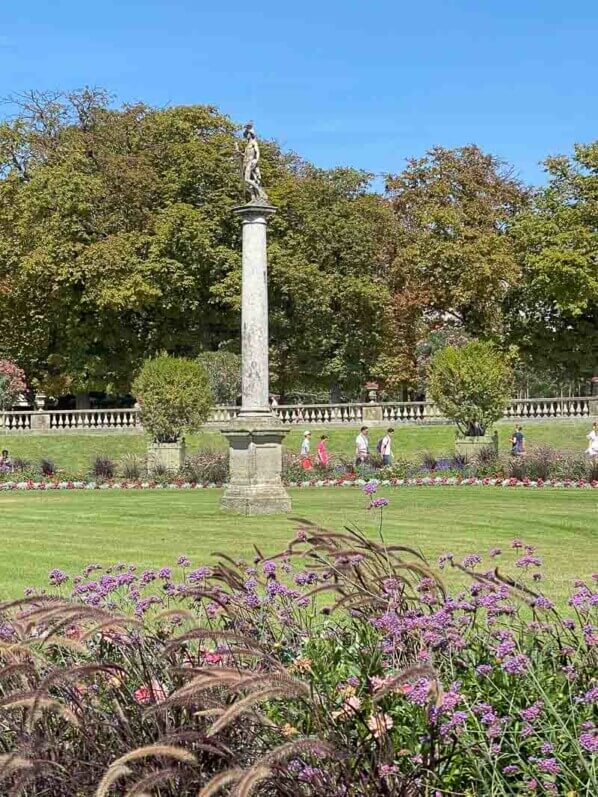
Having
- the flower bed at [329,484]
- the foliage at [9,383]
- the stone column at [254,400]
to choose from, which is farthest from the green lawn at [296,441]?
the stone column at [254,400]

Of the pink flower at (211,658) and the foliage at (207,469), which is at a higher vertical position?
the foliage at (207,469)

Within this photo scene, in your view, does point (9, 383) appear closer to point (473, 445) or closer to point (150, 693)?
point (473, 445)

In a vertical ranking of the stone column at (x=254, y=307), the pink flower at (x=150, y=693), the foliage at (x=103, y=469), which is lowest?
the pink flower at (x=150, y=693)

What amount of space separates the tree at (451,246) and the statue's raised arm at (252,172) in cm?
3032

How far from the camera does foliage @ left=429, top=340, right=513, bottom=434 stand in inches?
1275

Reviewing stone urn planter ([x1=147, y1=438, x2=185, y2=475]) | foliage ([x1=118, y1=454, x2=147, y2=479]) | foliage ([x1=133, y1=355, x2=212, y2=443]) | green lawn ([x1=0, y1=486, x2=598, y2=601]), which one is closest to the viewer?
green lawn ([x1=0, y1=486, x2=598, y2=601])

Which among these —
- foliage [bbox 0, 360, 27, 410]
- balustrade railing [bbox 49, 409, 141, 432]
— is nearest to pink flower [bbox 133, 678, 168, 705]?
balustrade railing [bbox 49, 409, 141, 432]

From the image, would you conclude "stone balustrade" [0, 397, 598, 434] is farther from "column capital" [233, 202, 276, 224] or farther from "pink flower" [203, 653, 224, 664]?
"pink flower" [203, 653, 224, 664]

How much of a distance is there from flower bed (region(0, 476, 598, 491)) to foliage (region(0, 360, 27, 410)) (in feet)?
59.8

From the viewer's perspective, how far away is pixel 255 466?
19.4 m

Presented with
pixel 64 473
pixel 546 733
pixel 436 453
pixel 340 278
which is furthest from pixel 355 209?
pixel 546 733

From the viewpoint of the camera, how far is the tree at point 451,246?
49906 millimetres

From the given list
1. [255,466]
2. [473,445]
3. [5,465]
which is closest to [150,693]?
[255,466]

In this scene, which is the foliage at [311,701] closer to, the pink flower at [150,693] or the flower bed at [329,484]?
the pink flower at [150,693]
